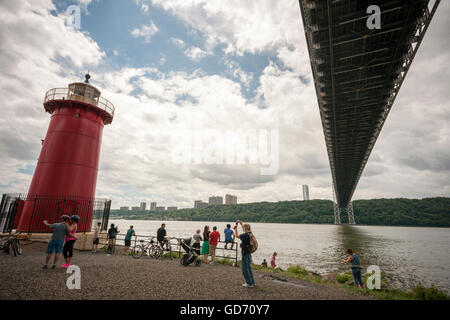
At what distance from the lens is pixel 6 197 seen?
1088cm

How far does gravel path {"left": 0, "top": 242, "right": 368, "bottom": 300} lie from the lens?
489cm

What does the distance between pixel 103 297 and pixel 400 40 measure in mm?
22423

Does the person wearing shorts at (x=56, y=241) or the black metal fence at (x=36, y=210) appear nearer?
the person wearing shorts at (x=56, y=241)

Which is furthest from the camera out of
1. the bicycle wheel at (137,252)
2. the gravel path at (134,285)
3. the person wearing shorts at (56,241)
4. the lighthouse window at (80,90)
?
the lighthouse window at (80,90)

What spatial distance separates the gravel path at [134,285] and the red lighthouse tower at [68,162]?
11.7 ft

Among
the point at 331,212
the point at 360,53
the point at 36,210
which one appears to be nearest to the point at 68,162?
the point at 36,210

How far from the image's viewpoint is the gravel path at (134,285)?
4891 millimetres

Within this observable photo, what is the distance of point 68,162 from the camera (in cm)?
1159

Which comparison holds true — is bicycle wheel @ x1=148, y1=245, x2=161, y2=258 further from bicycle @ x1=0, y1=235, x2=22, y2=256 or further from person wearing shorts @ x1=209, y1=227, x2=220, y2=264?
bicycle @ x1=0, y1=235, x2=22, y2=256

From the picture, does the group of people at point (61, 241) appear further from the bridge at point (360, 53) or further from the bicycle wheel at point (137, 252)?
the bridge at point (360, 53)

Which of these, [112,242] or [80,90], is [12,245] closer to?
[112,242]

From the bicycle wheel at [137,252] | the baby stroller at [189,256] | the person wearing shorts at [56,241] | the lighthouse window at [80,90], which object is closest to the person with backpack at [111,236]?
the bicycle wheel at [137,252]
